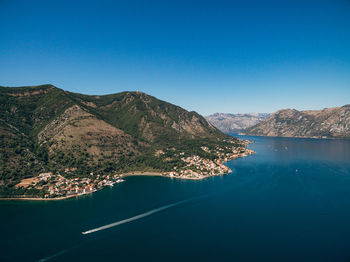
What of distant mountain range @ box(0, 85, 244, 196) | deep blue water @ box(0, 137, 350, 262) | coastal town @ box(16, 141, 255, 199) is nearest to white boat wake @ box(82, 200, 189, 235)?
deep blue water @ box(0, 137, 350, 262)

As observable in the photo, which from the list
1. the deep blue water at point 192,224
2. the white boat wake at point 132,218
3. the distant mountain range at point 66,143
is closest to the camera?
the deep blue water at point 192,224

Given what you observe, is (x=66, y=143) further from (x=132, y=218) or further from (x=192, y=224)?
(x=192, y=224)


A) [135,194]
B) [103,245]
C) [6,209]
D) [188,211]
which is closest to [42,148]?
[6,209]

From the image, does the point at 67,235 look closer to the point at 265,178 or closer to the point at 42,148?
the point at 42,148

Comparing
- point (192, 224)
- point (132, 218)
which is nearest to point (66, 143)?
point (132, 218)

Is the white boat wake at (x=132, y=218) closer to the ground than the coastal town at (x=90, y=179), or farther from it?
closer to the ground

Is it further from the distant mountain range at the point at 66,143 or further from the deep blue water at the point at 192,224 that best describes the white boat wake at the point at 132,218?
the distant mountain range at the point at 66,143

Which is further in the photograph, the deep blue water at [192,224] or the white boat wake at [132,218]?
the white boat wake at [132,218]

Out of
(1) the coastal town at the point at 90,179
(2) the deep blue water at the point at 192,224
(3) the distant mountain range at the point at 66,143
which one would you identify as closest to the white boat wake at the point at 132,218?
(2) the deep blue water at the point at 192,224
